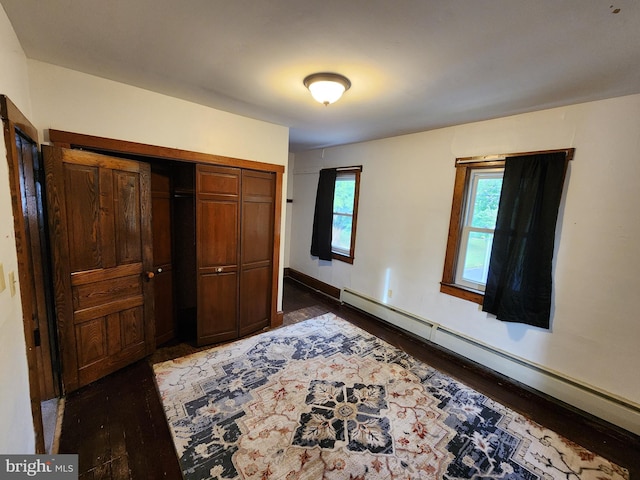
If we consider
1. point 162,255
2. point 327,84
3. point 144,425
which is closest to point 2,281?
point 144,425

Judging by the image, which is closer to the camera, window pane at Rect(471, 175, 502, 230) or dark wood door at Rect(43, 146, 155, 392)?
dark wood door at Rect(43, 146, 155, 392)

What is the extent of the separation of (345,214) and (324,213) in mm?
390

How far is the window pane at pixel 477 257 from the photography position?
2789 mm

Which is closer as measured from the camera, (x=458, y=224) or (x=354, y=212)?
(x=458, y=224)

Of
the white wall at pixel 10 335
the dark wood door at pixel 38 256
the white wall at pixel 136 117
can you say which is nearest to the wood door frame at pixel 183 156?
the white wall at pixel 136 117

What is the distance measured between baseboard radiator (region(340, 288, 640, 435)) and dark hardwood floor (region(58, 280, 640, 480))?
0.07m

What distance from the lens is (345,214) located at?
14.3 feet

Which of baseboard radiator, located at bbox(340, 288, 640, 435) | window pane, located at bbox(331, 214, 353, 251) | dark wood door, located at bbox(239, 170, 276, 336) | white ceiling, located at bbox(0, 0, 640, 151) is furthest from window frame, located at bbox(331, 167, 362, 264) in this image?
white ceiling, located at bbox(0, 0, 640, 151)

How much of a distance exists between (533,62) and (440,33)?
2.28 ft

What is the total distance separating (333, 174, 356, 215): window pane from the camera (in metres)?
4.23

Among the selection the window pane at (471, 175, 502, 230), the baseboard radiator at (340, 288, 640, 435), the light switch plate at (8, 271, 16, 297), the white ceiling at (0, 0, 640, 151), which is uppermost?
the white ceiling at (0, 0, 640, 151)

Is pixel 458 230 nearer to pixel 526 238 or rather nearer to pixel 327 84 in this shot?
pixel 526 238

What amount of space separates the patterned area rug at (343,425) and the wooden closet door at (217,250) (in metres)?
0.32

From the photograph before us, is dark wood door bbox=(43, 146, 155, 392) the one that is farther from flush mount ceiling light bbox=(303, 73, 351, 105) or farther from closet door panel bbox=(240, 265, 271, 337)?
flush mount ceiling light bbox=(303, 73, 351, 105)
